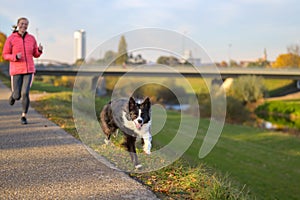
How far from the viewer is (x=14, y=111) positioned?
11.0m

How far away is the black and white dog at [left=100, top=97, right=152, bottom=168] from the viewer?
451 centimetres

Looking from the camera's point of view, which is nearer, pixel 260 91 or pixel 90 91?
pixel 90 91

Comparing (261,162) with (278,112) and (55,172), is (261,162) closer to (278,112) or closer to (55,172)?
(55,172)

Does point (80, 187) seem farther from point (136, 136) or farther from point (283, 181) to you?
point (283, 181)

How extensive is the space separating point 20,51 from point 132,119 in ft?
14.2

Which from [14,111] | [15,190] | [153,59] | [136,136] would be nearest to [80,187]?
[15,190]

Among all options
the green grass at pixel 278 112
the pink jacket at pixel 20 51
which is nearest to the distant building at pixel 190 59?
the pink jacket at pixel 20 51

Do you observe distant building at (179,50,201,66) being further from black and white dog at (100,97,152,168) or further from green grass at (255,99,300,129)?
green grass at (255,99,300,129)

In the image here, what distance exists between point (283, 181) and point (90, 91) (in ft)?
33.5

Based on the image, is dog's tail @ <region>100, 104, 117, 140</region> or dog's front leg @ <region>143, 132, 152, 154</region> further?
dog's tail @ <region>100, 104, 117, 140</region>

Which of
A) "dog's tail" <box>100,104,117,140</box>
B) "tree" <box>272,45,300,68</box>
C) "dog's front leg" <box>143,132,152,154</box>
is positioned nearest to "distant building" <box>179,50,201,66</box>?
"dog's front leg" <box>143,132,152,154</box>

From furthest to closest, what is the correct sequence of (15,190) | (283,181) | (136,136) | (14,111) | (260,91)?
(260,91) → (283,181) → (14,111) → (136,136) → (15,190)

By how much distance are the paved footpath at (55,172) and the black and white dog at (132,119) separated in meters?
0.50

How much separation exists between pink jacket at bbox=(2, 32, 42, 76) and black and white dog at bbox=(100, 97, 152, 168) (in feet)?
10.4
